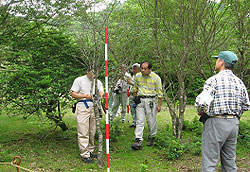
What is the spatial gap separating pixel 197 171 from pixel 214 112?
180 centimetres

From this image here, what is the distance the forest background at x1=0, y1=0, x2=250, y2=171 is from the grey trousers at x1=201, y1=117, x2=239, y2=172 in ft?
7.67

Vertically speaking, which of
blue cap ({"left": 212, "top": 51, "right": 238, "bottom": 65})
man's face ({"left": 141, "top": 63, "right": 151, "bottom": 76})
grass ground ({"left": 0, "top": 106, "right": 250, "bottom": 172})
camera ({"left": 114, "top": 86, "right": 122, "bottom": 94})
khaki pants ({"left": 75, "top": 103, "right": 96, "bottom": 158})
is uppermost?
blue cap ({"left": 212, "top": 51, "right": 238, "bottom": 65})

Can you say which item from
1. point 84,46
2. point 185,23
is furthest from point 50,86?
point 185,23

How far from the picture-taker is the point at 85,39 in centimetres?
527

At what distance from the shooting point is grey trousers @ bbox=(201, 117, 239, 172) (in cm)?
330

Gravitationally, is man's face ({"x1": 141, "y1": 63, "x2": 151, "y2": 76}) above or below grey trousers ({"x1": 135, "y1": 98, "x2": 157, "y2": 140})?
above

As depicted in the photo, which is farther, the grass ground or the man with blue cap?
the grass ground

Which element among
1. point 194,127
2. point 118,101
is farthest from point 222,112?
point 118,101

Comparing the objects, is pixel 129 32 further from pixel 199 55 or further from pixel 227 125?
pixel 227 125

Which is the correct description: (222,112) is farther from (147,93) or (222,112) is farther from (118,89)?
(118,89)

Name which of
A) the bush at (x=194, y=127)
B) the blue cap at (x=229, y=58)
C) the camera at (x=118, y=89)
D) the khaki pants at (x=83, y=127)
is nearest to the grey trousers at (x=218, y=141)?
the blue cap at (x=229, y=58)

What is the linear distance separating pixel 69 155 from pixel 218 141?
127 inches

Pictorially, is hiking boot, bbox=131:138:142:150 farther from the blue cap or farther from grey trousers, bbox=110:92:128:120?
the blue cap

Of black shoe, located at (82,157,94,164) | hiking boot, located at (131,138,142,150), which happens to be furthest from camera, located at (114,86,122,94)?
black shoe, located at (82,157,94,164)
